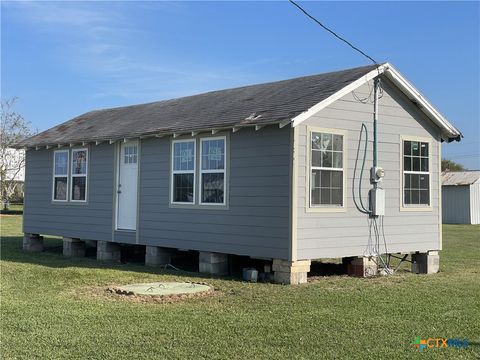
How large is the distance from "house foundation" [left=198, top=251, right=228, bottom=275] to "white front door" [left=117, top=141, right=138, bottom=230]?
257 centimetres

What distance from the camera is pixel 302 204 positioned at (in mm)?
10258

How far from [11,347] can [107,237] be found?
839cm

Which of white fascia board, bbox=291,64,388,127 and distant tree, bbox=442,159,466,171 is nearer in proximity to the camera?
white fascia board, bbox=291,64,388,127

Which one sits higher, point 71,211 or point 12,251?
point 71,211

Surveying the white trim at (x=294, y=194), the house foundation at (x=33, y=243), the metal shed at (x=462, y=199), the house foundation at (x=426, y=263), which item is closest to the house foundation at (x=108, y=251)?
the house foundation at (x=33, y=243)

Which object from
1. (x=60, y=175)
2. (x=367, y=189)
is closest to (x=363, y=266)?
(x=367, y=189)

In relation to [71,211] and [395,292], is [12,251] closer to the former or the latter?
[71,211]

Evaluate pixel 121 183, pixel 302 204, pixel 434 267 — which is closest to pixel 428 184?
pixel 434 267

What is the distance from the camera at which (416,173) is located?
12430 mm

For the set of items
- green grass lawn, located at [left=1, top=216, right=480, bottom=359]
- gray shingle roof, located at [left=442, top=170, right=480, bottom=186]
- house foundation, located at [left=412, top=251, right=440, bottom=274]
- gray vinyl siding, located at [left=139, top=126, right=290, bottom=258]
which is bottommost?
green grass lawn, located at [left=1, top=216, right=480, bottom=359]

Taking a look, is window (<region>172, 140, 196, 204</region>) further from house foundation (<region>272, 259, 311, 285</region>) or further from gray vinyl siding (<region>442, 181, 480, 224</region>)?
gray vinyl siding (<region>442, 181, 480, 224</region>)

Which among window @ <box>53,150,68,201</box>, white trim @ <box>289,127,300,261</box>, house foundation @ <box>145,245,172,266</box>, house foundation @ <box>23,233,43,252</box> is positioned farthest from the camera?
house foundation @ <box>23,233,43,252</box>

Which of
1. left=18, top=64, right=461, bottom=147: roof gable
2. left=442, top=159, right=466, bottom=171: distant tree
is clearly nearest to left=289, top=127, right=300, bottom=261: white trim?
left=18, top=64, right=461, bottom=147: roof gable

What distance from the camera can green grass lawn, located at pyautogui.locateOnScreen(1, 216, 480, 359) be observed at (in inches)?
226
